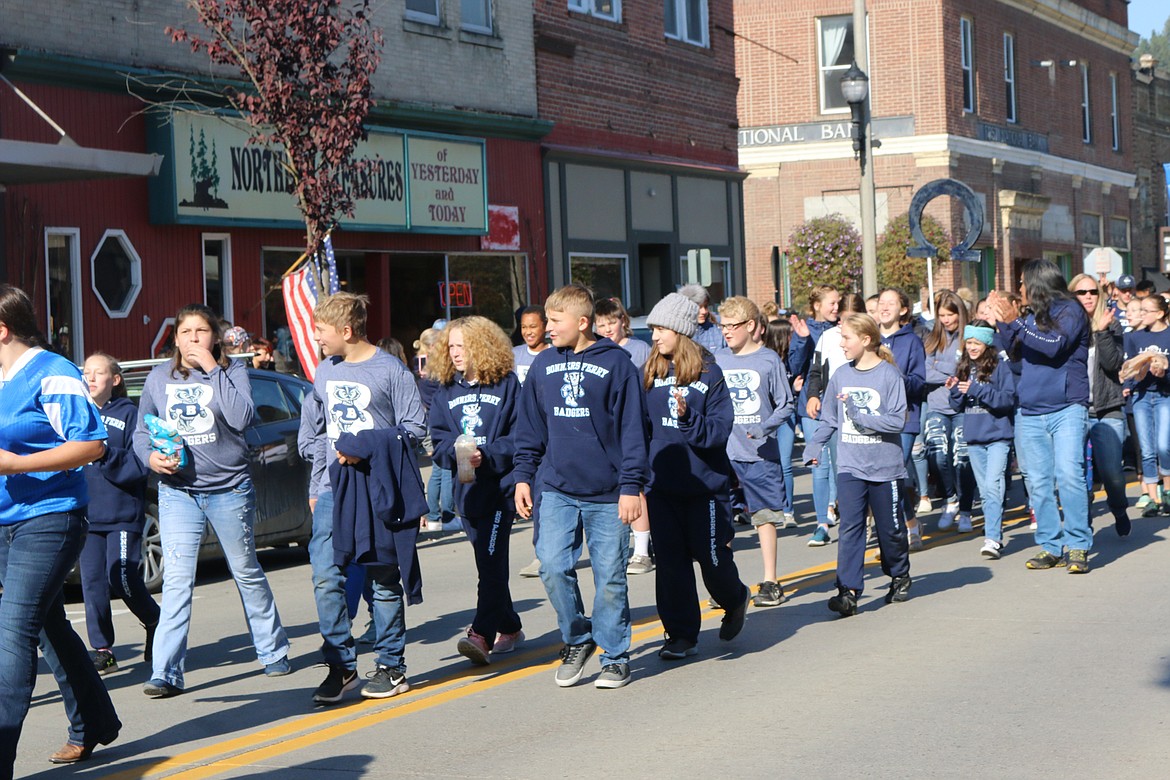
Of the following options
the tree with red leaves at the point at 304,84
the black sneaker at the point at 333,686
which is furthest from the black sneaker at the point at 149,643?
the tree with red leaves at the point at 304,84

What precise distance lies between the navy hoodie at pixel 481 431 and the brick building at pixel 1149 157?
46.3m

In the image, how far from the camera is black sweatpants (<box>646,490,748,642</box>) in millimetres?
8344

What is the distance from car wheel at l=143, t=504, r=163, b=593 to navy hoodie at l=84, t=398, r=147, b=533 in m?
2.48

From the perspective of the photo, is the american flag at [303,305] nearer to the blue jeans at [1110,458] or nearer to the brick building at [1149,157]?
the blue jeans at [1110,458]

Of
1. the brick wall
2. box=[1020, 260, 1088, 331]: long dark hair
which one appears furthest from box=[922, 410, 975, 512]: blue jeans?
the brick wall

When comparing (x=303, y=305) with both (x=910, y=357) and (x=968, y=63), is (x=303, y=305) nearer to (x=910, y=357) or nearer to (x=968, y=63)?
(x=910, y=357)

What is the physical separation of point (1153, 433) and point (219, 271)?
1040 cm

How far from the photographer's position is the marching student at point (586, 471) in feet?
25.2

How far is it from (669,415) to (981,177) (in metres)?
33.0

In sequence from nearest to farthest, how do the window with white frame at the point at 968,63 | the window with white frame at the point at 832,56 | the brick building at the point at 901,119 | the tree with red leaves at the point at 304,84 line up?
the tree with red leaves at the point at 304,84
the brick building at the point at 901,119
the window with white frame at the point at 832,56
the window with white frame at the point at 968,63

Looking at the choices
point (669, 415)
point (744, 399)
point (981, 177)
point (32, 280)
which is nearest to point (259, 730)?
point (669, 415)

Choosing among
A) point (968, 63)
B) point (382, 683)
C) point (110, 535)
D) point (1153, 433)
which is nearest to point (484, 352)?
point (382, 683)

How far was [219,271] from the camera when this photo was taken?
61.6 feet

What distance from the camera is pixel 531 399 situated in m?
7.96
